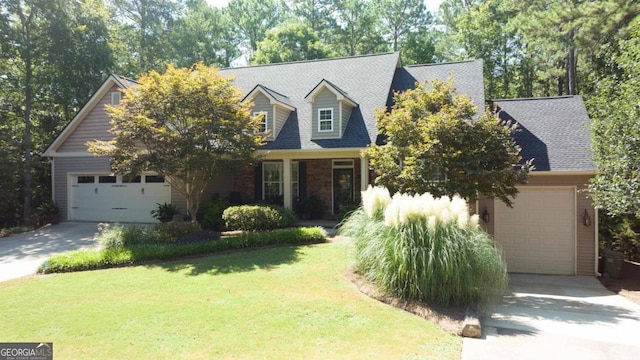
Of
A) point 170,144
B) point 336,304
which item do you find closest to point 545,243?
point 336,304

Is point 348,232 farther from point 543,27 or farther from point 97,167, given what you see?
point 97,167

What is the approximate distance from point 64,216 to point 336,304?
15445mm

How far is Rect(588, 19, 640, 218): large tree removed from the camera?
7664 mm

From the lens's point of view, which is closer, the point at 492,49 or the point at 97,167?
the point at 97,167

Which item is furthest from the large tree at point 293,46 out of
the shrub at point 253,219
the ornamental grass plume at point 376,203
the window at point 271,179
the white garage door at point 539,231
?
the ornamental grass plume at point 376,203

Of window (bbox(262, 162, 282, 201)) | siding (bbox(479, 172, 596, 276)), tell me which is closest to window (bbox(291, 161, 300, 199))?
window (bbox(262, 162, 282, 201))

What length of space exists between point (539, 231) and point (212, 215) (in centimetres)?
1076

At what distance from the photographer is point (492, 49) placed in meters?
25.9

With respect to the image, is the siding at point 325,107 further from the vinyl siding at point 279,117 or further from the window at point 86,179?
the window at point 86,179

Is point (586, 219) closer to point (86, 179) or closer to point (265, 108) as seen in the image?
point (265, 108)

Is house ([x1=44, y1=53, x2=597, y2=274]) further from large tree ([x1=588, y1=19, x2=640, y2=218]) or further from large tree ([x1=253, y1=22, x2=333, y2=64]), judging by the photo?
large tree ([x1=253, y1=22, x2=333, y2=64])

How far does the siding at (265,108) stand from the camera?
15086 mm

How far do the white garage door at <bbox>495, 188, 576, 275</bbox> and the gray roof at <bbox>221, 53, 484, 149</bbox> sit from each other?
4.36m

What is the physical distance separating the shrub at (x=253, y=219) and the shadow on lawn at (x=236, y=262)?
1.78 m
